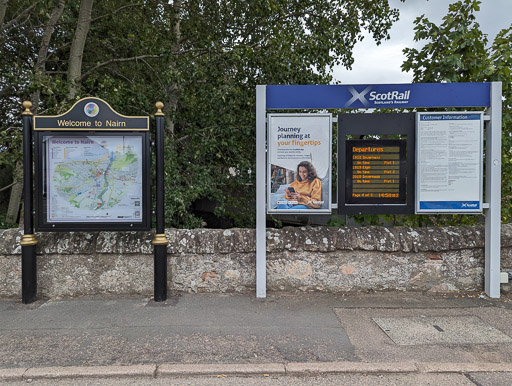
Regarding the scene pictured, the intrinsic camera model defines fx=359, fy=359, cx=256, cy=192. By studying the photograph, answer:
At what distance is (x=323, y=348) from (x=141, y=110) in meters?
5.69

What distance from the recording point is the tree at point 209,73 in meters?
6.89

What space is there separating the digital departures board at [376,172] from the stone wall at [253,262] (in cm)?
56

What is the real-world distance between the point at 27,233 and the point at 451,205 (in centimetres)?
606

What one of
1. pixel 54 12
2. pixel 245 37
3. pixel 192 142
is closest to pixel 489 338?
pixel 192 142

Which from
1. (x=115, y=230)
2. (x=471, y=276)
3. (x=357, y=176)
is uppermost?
(x=357, y=176)

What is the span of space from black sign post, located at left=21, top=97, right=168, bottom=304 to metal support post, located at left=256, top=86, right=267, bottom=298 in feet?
4.34

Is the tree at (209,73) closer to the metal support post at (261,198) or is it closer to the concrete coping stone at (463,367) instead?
the metal support post at (261,198)

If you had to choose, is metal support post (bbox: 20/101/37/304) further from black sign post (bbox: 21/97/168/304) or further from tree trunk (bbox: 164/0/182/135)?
tree trunk (bbox: 164/0/182/135)

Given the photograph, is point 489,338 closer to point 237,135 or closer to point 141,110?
point 237,135

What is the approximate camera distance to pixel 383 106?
527 cm

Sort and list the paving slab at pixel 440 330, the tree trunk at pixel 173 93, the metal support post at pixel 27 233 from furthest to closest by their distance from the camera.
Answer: the tree trunk at pixel 173 93 < the metal support post at pixel 27 233 < the paving slab at pixel 440 330

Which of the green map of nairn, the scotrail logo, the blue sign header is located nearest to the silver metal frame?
the blue sign header

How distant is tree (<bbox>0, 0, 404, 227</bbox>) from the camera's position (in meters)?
6.89

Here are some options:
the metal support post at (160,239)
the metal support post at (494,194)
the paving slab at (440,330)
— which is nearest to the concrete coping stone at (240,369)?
the paving slab at (440,330)
